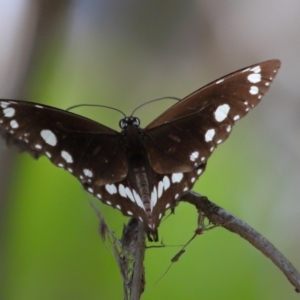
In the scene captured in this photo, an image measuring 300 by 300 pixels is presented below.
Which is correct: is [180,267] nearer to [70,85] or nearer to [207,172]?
[207,172]

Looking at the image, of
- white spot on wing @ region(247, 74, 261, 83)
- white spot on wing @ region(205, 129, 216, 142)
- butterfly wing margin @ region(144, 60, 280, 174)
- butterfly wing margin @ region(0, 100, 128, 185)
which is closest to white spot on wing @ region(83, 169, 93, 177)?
butterfly wing margin @ region(0, 100, 128, 185)

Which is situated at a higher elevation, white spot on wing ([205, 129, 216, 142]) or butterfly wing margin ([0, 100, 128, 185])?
butterfly wing margin ([0, 100, 128, 185])

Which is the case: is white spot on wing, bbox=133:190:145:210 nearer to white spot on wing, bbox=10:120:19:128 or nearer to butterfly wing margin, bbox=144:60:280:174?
butterfly wing margin, bbox=144:60:280:174

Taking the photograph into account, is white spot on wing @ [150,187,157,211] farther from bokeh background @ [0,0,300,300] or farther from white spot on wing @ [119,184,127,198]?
bokeh background @ [0,0,300,300]

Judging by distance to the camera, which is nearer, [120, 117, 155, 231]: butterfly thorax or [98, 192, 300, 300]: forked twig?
[98, 192, 300, 300]: forked twig

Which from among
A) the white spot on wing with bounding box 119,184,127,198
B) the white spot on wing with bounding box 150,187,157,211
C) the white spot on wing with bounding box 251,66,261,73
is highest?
the white spot on wing with bounding box 251,66,261,73

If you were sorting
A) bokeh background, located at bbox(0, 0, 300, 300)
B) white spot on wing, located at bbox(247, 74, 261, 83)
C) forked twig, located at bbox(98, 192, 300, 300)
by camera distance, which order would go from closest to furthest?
1. forked twig, located at bbox(98, 192, 300, 300)
2. white spot on wing, located at bbox(247, 74, 261, 83)
3. bokeh background, located at bbox(0, 0, 300, 300)

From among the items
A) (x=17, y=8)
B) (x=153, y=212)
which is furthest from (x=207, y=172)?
(x=17, y=8)

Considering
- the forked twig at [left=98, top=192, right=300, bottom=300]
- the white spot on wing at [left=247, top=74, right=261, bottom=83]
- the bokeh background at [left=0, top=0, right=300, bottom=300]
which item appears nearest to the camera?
the forked twig at [left=98, top=192, right=300, bottom=300]

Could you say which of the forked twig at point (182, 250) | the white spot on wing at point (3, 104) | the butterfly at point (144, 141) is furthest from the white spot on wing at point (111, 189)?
the white spot on wing at point (3, 104)
